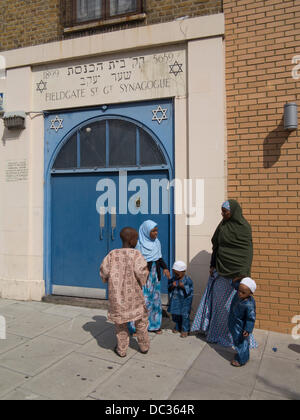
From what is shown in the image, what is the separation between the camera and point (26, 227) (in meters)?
5.74

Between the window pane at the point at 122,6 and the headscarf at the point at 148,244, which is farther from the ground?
the window pane at the point at 122,6

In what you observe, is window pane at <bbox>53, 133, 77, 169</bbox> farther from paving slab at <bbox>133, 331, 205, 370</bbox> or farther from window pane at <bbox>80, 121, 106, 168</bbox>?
paving slab at <bbox>133, 331, 205, 370</bbox>

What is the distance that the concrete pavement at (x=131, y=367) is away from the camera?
2.90 meters

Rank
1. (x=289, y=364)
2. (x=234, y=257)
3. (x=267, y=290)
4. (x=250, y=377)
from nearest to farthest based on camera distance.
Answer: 1. (x=250, y=377)
2. (x=289, y=364)
3. (x=234, y=257)
4. (x=267, y=290)

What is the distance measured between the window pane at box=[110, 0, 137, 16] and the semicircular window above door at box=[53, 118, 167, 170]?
70.7 inches

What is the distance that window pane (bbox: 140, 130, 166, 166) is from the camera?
5.15 metres

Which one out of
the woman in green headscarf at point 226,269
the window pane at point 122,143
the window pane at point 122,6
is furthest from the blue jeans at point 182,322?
the window pane at point 122,6

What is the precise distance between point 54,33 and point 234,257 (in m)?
4.83

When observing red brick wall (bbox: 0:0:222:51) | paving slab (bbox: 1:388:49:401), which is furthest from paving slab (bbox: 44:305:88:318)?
red brick wall (bbox: 0:0:222:51)

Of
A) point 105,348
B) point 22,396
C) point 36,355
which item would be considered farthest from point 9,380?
point 105,348

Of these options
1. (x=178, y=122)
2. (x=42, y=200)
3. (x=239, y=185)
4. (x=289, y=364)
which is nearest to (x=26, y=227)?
(x=42, y=200)

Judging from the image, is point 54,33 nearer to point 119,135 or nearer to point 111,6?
point 111,6

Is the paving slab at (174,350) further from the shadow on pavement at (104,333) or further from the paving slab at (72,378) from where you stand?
the paving slab at (72,378)

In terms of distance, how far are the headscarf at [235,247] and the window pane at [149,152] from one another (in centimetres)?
164
